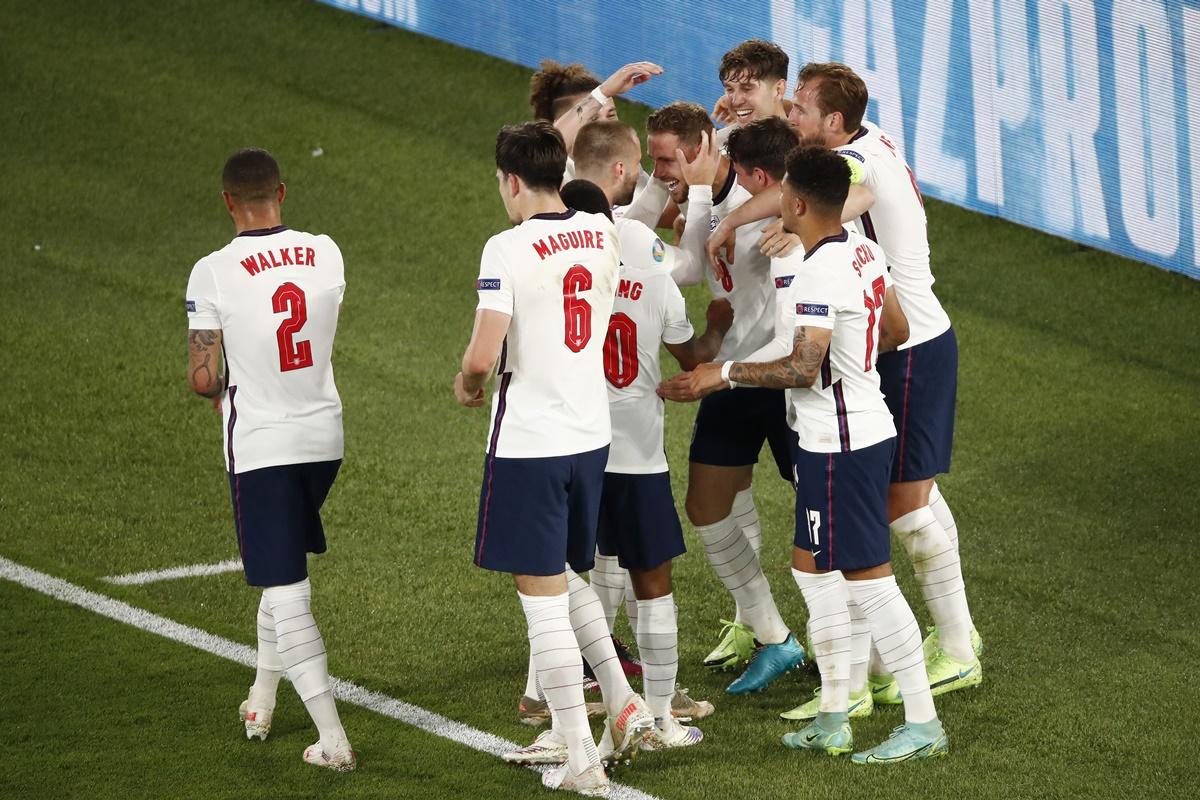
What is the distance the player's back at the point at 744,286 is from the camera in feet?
19.4

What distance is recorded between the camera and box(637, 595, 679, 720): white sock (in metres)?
5.54

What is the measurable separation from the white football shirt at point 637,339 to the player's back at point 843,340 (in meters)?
0.46

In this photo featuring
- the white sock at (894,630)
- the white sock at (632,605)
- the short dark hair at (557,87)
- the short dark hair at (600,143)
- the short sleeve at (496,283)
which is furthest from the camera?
the short dark hair at (557,87)

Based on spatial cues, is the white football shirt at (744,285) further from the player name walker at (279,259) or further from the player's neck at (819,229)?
the player name walker at (279,259)

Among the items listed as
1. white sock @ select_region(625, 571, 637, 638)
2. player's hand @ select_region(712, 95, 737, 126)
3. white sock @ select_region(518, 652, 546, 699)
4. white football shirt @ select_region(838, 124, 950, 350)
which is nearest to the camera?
white sock @ select_region(625, 571, 637, 638)

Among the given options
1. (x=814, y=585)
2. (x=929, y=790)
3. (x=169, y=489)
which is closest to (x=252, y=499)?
(x=814, y=585)

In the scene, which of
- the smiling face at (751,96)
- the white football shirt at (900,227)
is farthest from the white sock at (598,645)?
the smiling face at (751,96)

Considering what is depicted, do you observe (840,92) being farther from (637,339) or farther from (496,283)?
(496,283)

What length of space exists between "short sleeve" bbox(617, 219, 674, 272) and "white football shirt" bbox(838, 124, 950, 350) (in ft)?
2.84

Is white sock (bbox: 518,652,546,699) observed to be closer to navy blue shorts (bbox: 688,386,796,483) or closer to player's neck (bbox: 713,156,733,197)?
navy blue shorts (bbox: 688,386,796,483)

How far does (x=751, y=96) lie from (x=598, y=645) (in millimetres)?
2281

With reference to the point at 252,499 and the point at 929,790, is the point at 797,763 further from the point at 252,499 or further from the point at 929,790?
the point at 252,499

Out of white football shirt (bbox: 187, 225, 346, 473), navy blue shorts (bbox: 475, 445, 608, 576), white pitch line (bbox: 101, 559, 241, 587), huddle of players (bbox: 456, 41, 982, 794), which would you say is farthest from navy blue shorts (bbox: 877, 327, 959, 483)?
white pitch line (bbox: 101, 559, 241, 587)

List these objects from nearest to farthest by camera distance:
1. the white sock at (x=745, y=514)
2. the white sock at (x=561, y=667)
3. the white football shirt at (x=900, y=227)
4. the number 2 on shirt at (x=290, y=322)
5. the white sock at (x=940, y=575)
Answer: the white sock at (x=561, y=667) → the number 2 on shirt at (x=290, y=322) → the white football shirt at (x=900, y=227) → the white sock at (x=940, y=575) → the white sock at (x=745, y=514)
